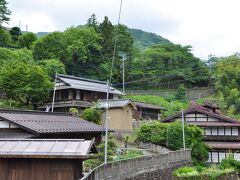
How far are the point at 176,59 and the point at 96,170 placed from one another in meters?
58.7

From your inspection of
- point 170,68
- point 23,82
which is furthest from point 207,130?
point 170,68

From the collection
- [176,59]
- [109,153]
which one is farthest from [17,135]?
[176,59]

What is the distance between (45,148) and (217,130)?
98.9ft

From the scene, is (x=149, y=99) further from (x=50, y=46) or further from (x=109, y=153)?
(x=109, y=153)

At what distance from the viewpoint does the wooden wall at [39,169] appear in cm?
1257

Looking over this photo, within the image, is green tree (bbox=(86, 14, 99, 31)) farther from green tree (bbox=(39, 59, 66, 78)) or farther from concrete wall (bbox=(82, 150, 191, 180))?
concrete wall (bbox=(82, 150, 191, 180))

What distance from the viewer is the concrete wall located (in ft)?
57.7

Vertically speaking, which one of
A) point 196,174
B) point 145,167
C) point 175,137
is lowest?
point 196,174

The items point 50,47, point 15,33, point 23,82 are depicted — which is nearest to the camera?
point 23,82

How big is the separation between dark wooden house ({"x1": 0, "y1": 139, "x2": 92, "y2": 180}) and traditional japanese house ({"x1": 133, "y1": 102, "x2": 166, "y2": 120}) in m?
38.8

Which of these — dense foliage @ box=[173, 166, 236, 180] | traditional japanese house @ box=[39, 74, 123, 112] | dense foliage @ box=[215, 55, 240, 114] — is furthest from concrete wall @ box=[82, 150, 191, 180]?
dense foliage @ box=[215, 55, 240, 114]

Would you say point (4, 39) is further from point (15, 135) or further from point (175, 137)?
point (15, 135)

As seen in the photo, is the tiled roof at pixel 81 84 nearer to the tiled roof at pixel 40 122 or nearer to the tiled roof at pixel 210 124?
the tiled roof at pixel 210 124

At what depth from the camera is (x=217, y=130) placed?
39.5 metres
